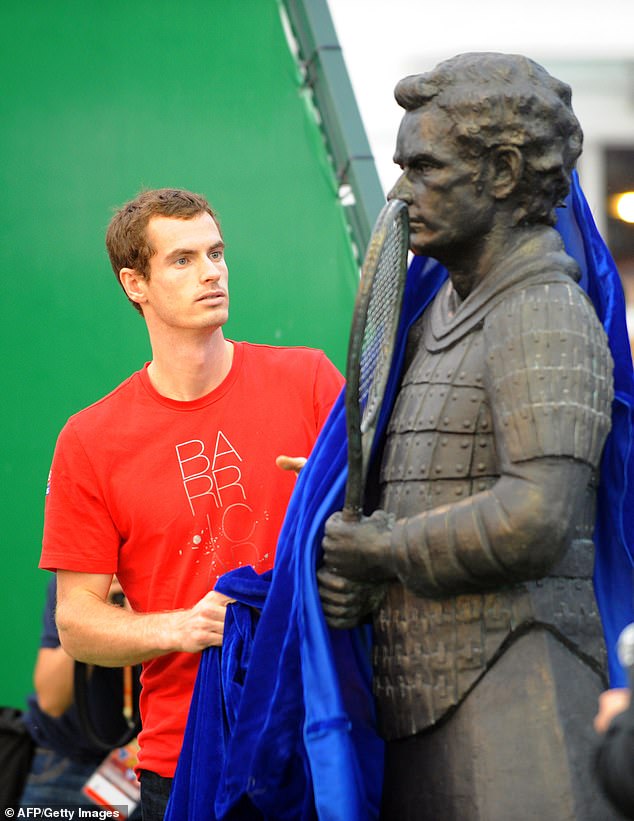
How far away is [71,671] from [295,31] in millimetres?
2463

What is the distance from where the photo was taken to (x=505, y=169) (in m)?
2.43

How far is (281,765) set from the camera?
8.47 feet

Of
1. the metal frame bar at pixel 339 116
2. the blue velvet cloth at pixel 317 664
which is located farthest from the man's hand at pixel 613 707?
the metal frame bar at pixel 339 116

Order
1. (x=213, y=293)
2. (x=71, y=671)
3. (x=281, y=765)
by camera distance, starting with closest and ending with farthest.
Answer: (x=281, y=765)
(x=213, y=293)
(x=71, y=671)

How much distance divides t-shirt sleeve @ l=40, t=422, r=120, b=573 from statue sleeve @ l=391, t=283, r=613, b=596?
1072 millimetres

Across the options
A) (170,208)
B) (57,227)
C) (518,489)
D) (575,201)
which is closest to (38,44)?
(57,227)

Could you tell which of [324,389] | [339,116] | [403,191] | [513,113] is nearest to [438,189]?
[403,191]

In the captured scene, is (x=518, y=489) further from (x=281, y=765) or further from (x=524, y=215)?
(x=281, y=765)

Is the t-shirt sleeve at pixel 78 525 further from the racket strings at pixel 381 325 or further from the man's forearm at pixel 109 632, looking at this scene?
the racket strings at pixel 381 325

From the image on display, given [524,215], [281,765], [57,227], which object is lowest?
[281,765]

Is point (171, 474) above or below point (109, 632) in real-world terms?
above

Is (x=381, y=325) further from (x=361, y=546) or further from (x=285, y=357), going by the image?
(x=285, y=357)

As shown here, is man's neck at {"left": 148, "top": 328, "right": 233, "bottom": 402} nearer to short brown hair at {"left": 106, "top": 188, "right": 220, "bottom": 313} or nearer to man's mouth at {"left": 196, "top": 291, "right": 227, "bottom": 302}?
man's mouth at {"left": 196, "top": 291, "right": 227, "bottom": 302}

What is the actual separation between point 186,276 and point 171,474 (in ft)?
1.56
